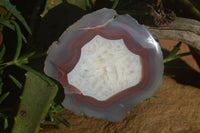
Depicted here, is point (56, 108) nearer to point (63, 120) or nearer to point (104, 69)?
point (63, 120)

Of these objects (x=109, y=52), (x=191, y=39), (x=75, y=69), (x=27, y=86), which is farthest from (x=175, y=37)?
(x=27, y=86)

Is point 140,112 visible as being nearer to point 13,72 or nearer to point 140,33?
point 140,33

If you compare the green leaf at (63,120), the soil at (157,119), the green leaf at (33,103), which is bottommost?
the soil at (157,119)

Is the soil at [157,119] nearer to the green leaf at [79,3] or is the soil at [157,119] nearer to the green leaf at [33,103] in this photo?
the green leaf at [33,103]

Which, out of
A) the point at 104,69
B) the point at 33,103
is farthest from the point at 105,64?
the point at 33,103

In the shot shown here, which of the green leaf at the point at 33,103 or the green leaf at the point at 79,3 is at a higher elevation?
the green leaf at the point at 79,3

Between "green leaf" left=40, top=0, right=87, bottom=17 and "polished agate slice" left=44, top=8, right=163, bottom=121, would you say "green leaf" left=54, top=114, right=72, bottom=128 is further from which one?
"green leaf" left=40, top=0, right=87, bottom=17

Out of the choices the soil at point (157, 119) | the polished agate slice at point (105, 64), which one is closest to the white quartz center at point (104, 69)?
the polished agate slice at point (105, 64)
